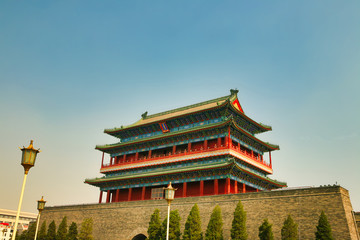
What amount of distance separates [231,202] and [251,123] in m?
14.6

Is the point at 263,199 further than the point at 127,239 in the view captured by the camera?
No

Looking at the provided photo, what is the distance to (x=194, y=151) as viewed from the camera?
37188 mm

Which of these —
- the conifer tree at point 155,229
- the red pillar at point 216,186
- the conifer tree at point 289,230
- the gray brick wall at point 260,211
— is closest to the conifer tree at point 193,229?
the gray brick wall at point 260,211

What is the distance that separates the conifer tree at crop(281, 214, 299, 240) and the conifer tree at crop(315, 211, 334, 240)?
60.3 inches

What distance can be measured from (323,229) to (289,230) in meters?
2.20

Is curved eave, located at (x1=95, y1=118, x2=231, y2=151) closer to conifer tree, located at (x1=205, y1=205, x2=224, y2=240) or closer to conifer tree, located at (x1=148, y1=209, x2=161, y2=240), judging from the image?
conifer tree, located at (x1=148, y1=209, x2=161, y2=240)

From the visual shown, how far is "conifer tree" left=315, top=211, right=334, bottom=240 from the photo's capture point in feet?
68.2

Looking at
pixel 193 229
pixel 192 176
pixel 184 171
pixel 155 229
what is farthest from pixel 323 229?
pixel 184 171

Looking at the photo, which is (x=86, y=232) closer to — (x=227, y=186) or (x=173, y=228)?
(x=173, y=228)

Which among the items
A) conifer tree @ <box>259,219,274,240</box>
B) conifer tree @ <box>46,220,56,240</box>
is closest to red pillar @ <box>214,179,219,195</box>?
conifer tree @ <box>259,219,274,240</box>

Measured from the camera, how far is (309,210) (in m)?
23.7

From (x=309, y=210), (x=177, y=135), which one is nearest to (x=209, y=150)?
(x=177, y=135)

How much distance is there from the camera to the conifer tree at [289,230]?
2214 centimetres

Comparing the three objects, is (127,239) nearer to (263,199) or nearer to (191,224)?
(191,224)
